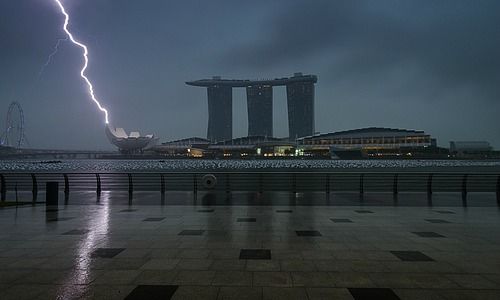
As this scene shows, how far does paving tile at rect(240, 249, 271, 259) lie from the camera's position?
7.03 m

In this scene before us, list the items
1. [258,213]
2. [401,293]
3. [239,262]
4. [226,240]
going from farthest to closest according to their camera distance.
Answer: [258,213] → [226,240] → [239,262] → [401,293]

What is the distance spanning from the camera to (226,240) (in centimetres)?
860

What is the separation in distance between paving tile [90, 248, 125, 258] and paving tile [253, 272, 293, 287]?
3.30 meters

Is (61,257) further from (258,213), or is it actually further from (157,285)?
(258,213)

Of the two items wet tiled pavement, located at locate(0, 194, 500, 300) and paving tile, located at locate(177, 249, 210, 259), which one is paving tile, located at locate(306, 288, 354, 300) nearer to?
wet tiled pavement, located at locate(0, 194, 500, 300)

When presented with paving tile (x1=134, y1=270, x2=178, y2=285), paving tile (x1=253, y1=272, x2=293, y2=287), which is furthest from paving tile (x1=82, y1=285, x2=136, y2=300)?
paving tile (x1=253, y1=272, x2=293, y2=287)

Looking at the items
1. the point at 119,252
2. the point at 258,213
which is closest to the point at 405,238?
the point at 258,213

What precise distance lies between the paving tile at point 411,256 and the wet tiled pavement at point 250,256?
22 mm

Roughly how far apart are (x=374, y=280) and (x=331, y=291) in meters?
0.95

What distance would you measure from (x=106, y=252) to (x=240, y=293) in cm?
382

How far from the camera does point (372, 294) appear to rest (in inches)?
199

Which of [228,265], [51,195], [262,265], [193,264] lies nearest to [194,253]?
[193,264]

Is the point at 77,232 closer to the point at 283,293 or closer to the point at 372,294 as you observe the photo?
the point at 283,293

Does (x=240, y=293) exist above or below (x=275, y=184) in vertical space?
above
